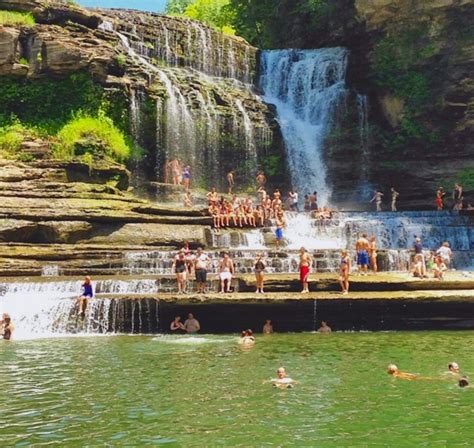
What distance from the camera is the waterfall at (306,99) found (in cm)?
3503

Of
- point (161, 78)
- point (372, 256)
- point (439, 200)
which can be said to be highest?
point (161, 78)

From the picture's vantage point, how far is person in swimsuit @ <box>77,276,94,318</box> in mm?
17312

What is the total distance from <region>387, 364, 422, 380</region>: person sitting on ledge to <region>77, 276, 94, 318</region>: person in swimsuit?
8.62m

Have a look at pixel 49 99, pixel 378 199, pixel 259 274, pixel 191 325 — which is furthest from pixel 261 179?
pixel 191 325

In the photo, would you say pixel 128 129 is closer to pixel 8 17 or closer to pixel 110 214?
pixel 8 17

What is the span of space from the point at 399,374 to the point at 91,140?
20804mm

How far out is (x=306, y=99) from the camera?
36.4m

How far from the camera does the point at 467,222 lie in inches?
1039

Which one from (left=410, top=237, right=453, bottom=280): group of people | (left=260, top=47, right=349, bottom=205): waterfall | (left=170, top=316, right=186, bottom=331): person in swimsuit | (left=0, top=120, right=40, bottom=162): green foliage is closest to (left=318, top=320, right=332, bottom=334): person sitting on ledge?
(left=170, top=316, right=186, bottom=331): person in swimsuit

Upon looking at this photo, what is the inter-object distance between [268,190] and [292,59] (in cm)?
866

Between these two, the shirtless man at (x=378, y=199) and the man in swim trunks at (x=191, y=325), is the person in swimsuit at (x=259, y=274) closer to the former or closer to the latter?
the man in swim trunks at (x=191, y=325)

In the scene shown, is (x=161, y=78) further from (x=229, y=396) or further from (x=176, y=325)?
(x=229, y=396)

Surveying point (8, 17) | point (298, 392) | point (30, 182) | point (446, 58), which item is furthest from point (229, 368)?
point (446, 58)

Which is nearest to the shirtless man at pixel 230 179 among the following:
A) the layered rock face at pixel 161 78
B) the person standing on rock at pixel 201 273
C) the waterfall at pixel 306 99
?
the layered rock face at pixel 161 78
